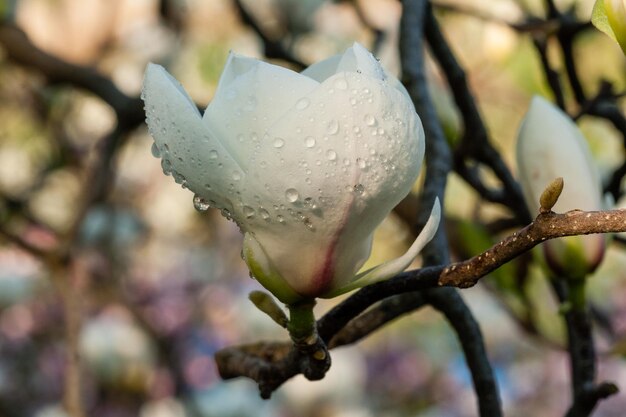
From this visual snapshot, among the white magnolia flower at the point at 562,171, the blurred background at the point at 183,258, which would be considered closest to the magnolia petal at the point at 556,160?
the white magnolia flower at the point at 562,171

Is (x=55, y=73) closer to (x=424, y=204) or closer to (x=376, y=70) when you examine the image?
(x=424, y=204)

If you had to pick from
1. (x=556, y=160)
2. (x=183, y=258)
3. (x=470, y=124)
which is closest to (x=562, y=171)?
(x=556, y=160)

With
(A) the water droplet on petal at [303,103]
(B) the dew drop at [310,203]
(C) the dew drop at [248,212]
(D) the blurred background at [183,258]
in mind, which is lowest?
(B) the dew drop at [310,203]

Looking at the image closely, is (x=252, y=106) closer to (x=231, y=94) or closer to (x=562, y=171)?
(x=231, y=94)

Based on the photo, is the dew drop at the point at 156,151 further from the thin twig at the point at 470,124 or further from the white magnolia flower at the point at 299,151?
the thin twig at the point at 470,124

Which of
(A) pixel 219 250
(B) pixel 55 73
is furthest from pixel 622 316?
(B) pixel 55 73

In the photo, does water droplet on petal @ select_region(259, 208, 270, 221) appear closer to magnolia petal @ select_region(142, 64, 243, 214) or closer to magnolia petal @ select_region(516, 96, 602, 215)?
magnolia petal @ select_region(142, 64, 243, 214)
